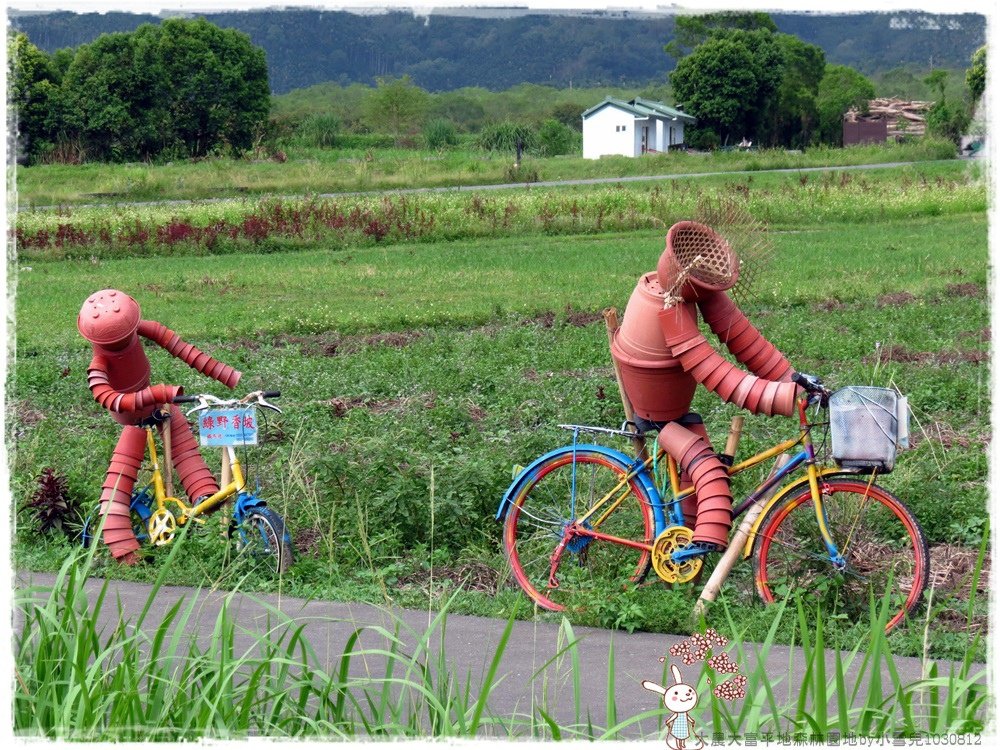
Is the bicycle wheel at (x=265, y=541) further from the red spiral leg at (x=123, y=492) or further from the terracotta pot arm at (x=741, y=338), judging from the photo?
the terracotta pot arm at (x=741, y=338)

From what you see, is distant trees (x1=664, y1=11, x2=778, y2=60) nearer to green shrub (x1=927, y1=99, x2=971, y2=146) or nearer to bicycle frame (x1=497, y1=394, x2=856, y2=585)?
green shrub (x1=927, y1=99, x2=971, y2=146)

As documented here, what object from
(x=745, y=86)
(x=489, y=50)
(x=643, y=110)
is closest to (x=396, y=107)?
(x=643, y=110)

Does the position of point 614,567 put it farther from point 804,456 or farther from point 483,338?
point 483,338

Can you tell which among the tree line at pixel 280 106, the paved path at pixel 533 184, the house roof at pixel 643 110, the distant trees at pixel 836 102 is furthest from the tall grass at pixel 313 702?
the distant trees at pixel 836 102

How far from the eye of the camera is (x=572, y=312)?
51.1 feet

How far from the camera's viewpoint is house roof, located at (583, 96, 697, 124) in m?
53.2

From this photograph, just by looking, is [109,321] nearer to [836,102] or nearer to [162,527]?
[162,527]

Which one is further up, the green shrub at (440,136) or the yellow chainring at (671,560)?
the green shrub at (440,136)

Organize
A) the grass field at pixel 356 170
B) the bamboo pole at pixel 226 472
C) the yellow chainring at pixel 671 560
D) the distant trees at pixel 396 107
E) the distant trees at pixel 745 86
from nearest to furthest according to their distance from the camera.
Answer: the yellow chainring at pixel 671 560
the bamboo pole at pixel 226 472
the grass field at pixel 356 170
the distant trees at pixel 745 86
the distant trees at pixel 396 107

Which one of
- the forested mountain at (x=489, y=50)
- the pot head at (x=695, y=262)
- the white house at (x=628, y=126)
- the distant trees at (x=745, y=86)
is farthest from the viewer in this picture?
the forested mountain at (x=489, y=50)

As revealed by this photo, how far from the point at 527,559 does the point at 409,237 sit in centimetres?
2004

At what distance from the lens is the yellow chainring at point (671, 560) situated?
5797mm

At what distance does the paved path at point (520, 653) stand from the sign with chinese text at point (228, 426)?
76 cm

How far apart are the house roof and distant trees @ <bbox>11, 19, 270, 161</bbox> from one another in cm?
1453
